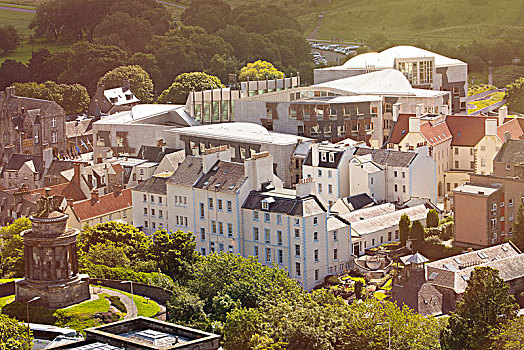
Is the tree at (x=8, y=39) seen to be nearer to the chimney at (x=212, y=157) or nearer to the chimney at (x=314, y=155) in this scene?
the chimney at (x=314, y=155)

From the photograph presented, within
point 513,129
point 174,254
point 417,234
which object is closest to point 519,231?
point 417,234

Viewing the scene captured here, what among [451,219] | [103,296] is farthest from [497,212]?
[103,296]

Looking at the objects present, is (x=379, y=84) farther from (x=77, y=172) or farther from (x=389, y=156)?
(x=77, y=172)

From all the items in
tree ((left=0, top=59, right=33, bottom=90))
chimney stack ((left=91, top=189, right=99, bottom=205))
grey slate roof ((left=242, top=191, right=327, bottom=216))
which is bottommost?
chimney stack ((left=91, top=189, right=99, bottom=205))

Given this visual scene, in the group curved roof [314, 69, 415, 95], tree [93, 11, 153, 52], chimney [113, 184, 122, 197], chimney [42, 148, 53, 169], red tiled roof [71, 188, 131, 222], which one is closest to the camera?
red tiled roof [71, 188, 131, 222]

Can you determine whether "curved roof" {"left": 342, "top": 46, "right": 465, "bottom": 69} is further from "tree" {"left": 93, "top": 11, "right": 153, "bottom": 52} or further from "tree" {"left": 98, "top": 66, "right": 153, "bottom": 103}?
"tree" {"left": 93, "top": 11, "right": 153, "bottom": 52}

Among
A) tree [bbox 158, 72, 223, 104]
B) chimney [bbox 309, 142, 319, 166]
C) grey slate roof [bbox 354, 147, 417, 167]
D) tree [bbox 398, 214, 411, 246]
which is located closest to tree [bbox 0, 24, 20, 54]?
tree [bbox 158, 72, 223, 104]
